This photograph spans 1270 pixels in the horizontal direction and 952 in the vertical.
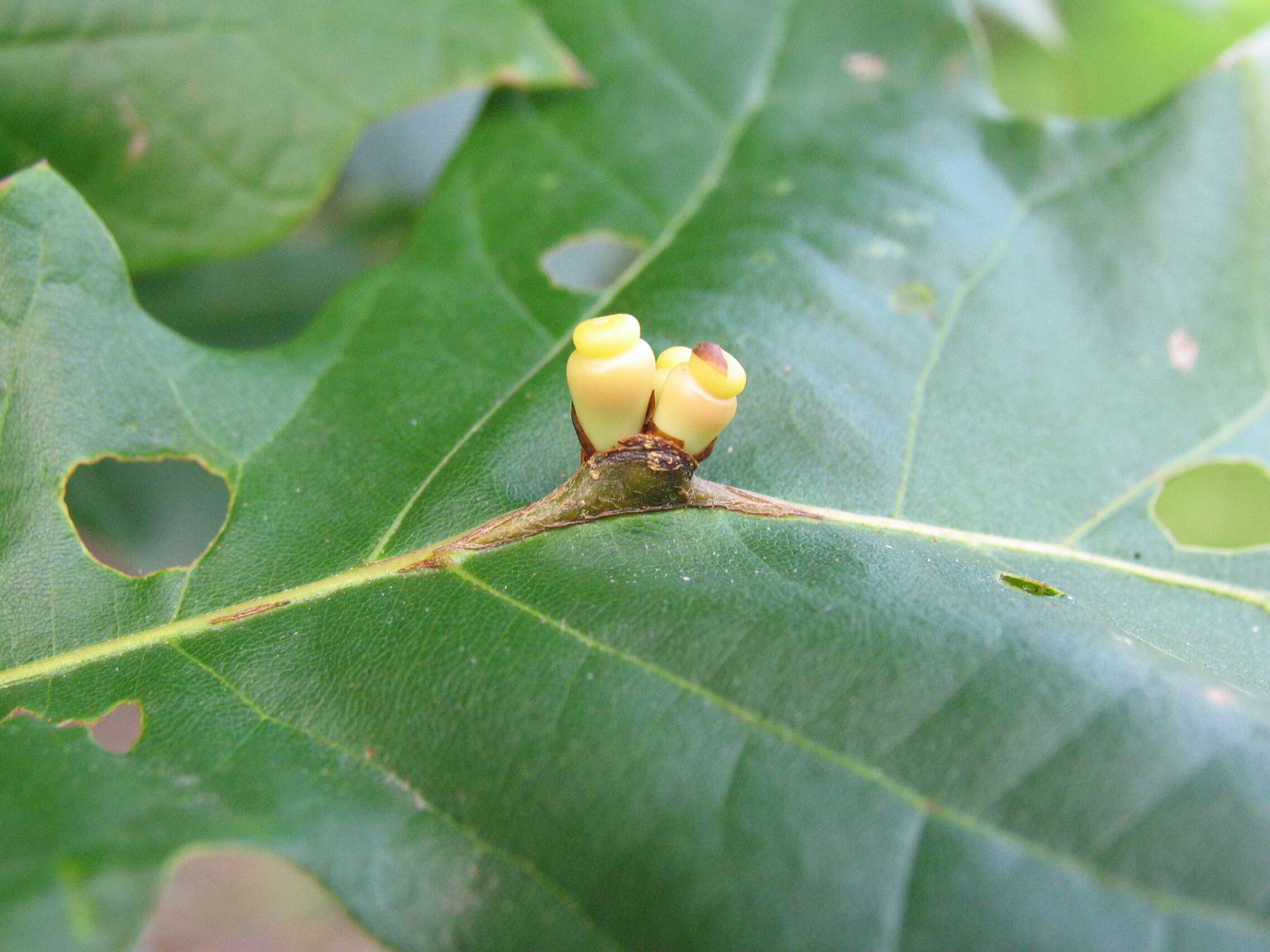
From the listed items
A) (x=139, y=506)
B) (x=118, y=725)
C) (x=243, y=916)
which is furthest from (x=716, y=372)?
(x=243, y=916)

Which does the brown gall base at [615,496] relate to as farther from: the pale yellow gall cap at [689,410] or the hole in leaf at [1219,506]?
the hole in leaf at [1219,506]

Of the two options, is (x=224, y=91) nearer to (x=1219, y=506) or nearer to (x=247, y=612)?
(x=247, y=612)

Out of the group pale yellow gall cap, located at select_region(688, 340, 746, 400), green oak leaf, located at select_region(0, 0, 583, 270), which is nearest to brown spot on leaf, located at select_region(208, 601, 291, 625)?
pale yellow gall cap, located at select_region(688, 340, 746, 400)

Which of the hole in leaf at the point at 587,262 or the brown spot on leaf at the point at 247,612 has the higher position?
the hole in leaf at the point at 587,262

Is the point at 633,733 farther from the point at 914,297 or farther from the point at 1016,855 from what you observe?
the point at 914,297

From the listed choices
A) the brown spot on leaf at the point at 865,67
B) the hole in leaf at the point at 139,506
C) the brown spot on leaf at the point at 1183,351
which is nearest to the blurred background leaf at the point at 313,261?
the hole in leaf at the point at 139,506

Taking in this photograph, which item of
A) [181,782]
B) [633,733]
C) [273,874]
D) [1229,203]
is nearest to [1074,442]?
[1229,203]

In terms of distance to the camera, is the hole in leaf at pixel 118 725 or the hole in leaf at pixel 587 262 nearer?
the hole in leaf at pixel 118 725
